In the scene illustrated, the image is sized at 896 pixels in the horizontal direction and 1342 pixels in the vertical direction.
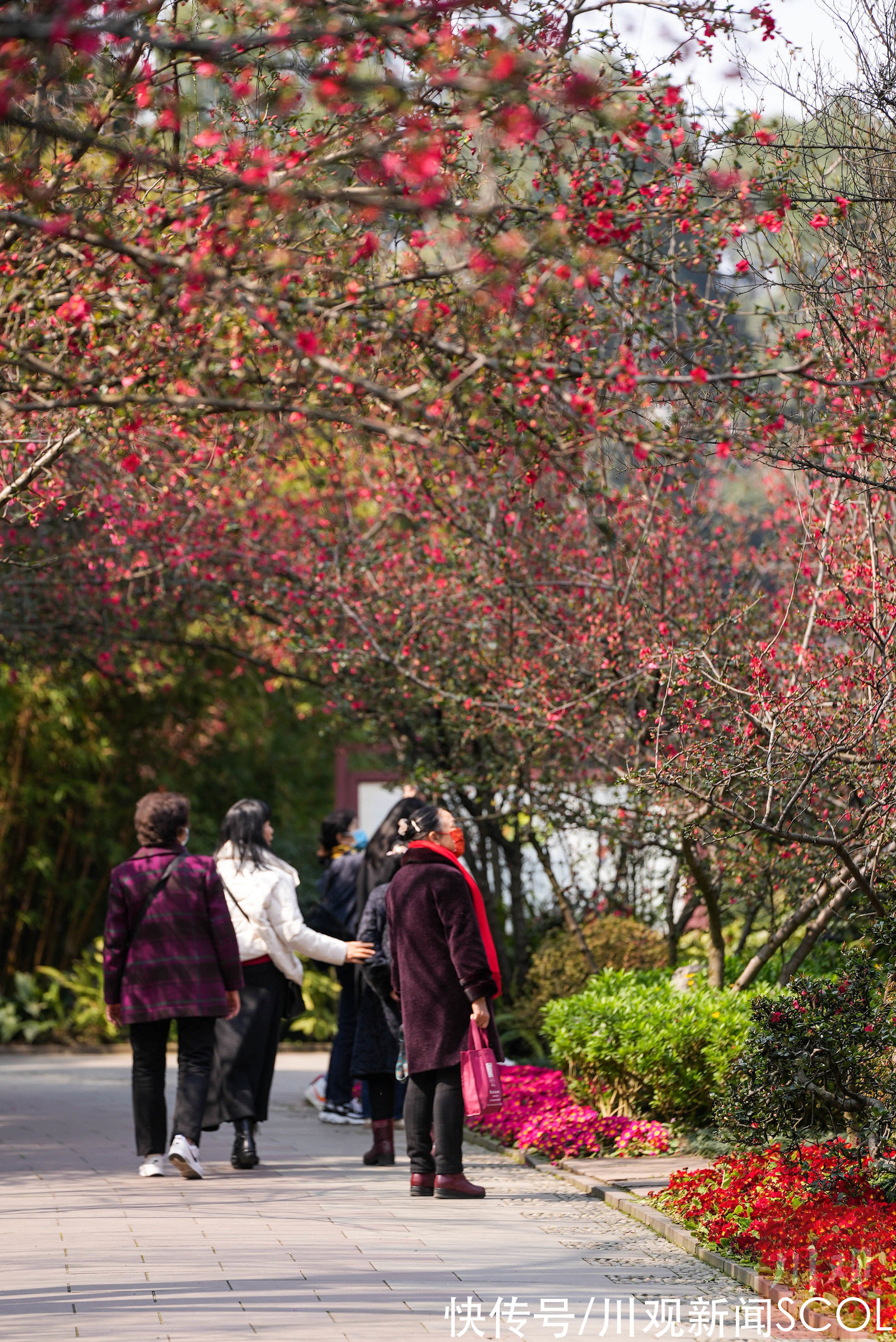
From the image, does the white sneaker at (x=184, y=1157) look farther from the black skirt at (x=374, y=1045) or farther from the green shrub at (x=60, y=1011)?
the green shrub at (x=60, y=1011)

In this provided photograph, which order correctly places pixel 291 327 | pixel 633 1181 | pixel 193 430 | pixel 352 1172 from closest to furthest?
pixel 291 327 < pixel 193 430 < pixel 633 1181 < pixel 352 1172

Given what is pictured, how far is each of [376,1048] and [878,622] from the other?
331cm

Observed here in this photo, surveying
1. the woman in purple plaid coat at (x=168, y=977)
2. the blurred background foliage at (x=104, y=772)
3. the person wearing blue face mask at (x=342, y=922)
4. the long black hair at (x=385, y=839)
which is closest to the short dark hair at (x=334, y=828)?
the person wearing blue face mask at (x=342, y=922)

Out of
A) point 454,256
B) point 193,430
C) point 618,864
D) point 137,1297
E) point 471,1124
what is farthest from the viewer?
point 618,864

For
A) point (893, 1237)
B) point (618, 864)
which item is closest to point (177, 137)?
point (893, 1237)

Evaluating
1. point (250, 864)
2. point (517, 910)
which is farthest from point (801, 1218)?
A: point (517, 910)

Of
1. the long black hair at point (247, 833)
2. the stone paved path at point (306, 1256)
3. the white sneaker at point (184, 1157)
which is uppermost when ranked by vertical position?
the long black hair at point (247, 833)

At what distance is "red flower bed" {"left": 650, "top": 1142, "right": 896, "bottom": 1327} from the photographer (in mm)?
4914

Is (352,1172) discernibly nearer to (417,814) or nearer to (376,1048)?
(376,1048)

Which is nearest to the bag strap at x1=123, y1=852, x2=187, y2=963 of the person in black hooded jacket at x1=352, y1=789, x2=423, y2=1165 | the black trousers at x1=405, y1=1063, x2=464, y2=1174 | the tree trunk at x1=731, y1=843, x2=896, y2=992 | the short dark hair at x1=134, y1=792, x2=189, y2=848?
the short dark hair at x1=134, y1=792, x2=189, y2=848

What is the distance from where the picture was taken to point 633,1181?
709 cm

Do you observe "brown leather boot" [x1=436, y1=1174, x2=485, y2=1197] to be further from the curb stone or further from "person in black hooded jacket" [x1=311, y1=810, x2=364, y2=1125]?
"person in black hooded jacket" [x1=311, y1=810, x2=364, y2=1125]

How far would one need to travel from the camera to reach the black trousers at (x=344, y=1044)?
9039 mm

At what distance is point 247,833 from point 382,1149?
178 centimetres
